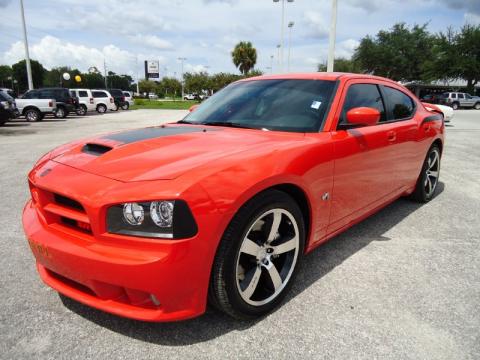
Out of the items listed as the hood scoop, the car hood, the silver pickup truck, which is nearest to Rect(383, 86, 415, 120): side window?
the car hood

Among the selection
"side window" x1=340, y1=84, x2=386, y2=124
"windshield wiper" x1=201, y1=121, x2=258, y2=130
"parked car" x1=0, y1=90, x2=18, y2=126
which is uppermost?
"side window" x1=340, y1=84, x2=386, y2=124

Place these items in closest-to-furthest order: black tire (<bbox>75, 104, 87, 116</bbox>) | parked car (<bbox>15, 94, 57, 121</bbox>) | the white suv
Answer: parked car (<bbox>15, 94, 57, 121</bbox>)
black tire (<bbox>75, 104, 87, 116</bbox>)
the white suv

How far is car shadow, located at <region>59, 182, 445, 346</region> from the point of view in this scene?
2182 mm

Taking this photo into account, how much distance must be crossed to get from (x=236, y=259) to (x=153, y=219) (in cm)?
52

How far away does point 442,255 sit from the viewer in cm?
329

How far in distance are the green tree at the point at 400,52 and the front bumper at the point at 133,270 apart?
5121 cm

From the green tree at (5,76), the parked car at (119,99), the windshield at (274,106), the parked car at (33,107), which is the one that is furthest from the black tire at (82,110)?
the green tree at (5,76)

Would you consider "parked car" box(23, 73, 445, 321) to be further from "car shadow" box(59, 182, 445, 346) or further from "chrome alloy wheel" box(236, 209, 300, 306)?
"car shadow" box(59, 182, 445, 346)

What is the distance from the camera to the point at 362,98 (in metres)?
3.35

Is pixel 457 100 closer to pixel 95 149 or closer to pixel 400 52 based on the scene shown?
pixel 400 52

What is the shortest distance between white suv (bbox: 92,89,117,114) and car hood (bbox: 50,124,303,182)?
84.1ft

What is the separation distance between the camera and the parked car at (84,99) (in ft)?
81.5

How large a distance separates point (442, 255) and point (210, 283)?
7.41ft

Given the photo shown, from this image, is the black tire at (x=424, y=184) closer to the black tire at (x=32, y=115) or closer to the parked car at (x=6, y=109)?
the parked car at (x=6, y=109)
